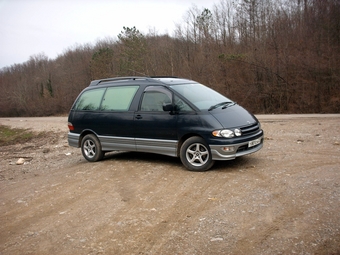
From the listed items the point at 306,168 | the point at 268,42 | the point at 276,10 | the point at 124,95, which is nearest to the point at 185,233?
the point at 306,168

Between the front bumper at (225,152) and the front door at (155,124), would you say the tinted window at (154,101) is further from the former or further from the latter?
the front bumper at (225,152)

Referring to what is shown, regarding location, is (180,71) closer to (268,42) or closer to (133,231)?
(268,42)

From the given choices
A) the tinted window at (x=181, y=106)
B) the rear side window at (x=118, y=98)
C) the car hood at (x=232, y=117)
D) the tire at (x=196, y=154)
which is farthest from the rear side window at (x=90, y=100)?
the car hood at (x=232, y=117)

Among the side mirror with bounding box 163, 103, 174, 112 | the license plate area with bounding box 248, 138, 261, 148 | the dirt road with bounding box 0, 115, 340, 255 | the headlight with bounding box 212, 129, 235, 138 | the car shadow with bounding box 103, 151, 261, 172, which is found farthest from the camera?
the side mirror with bounding box 163, 103, 174, 112

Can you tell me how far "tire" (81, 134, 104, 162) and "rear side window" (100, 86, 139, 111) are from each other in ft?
2.89

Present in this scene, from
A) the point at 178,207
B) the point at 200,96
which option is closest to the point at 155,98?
the point at 200,96

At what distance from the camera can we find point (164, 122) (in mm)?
7402

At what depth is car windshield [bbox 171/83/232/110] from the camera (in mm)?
7285

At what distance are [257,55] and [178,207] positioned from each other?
1021 inches

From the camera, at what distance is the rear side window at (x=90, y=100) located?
8.88 meters

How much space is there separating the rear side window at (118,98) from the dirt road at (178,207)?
1378 millimetres

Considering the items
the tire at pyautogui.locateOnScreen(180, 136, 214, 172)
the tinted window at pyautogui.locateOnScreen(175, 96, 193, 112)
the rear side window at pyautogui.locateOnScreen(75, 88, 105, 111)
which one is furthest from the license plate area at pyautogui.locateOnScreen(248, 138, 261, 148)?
the rear side window at pyautogui.locateOnScreen(75, 88, 105, 111)

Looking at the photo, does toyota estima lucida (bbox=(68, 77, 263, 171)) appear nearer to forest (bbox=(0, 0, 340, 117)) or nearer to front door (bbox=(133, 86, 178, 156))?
front door (bbox=(133, 86, 178, 156))

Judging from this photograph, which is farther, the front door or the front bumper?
the front door
